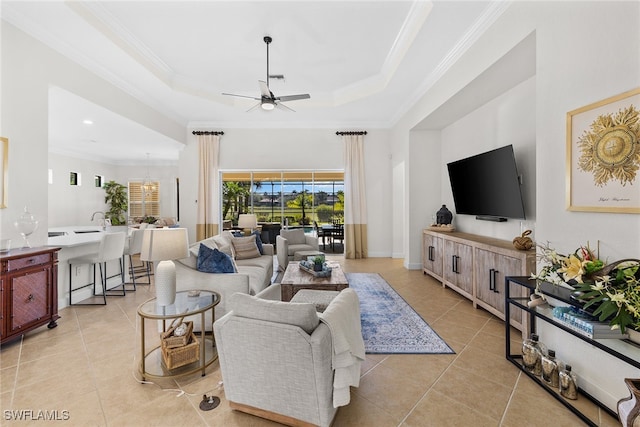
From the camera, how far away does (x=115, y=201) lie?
32.2 feet

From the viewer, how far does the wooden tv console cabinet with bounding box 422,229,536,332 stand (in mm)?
3004

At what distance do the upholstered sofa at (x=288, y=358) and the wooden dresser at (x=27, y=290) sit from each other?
2519 millimetres

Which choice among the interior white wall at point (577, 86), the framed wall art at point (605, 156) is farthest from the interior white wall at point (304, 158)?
the framed wall art at point (605, 156)

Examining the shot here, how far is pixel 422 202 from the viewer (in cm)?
577

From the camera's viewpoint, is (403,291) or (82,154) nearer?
(403,291)

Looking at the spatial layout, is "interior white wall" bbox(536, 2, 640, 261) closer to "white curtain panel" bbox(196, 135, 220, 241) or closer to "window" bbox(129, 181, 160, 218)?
"white curtain panel" bbox(196, 135, 220, 241)

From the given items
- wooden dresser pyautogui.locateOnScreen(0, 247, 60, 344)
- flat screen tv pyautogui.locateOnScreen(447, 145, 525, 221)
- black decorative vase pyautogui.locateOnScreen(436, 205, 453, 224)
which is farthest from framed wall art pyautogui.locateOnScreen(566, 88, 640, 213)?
wooden dresser pyautogui.locateOnScreen(0, 247, 60, 344)

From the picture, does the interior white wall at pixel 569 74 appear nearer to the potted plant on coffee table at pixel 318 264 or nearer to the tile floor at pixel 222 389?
the tile floor at pixel 222 389

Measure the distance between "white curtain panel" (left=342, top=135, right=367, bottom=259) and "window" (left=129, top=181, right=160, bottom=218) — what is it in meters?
7.07

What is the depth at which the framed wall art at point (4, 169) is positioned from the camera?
2.90 metres

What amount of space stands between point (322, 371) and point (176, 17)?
411cm

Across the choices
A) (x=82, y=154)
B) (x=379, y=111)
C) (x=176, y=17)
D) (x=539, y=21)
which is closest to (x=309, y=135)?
(x=379, y=111)

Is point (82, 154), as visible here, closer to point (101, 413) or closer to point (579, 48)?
point (101, 413)

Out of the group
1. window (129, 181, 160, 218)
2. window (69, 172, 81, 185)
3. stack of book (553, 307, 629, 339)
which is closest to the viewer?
stack of book (553, 307, 629, 339)
